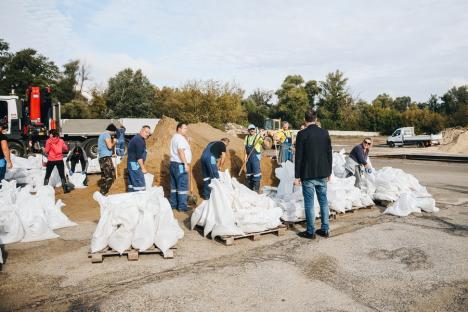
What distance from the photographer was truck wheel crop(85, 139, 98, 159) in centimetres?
1559

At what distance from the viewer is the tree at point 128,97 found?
3744cm

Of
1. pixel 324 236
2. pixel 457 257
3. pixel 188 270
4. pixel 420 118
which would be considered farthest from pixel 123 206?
pixel 420 118

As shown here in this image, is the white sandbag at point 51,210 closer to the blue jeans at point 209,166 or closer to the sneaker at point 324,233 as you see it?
the blue jeans at point 209,166

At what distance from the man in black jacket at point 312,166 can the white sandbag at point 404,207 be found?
2.03 m

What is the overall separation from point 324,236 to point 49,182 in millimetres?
7132

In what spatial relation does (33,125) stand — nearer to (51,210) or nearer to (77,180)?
(77,180)

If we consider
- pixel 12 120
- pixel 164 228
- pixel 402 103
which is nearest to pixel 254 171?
pixel 164 228

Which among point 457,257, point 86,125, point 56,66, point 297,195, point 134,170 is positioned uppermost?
point 56,66

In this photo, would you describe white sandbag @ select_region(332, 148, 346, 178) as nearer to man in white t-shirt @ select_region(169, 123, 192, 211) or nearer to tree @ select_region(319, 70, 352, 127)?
man in white t-shirt @ select_region(169, 123, 192, 211)

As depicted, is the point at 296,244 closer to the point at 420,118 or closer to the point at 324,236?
the point at 324,236

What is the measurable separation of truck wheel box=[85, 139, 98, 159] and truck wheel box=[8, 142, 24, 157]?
2345 millimetres

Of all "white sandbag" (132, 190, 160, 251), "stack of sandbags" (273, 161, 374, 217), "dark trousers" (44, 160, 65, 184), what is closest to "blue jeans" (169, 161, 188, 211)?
"stack of sandbags" (273, 161, 374, 217)

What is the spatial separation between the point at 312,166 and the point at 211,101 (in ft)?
90.2

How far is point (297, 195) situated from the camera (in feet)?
21.3
